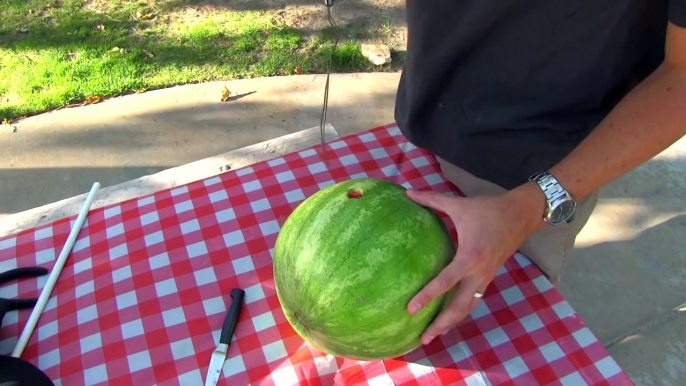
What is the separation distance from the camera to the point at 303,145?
7.38 feet

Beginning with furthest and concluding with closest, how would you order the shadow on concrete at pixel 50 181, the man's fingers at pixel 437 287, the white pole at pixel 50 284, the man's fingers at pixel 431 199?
the shadow on concrete at pixel 50 181 < the white pole at pixel 50 284 < the man's fingers at pixel 431 199 < the man's fingers at pixel 437 287

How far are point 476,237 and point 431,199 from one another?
127 millimetres

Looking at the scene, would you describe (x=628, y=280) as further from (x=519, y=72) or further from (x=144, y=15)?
(x=144, y=15)

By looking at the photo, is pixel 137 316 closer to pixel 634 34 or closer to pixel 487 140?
pixel 487 140

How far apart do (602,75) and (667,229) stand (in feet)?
5.84

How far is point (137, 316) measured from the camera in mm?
1404

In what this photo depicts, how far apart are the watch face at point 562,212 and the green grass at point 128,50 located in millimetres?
2488

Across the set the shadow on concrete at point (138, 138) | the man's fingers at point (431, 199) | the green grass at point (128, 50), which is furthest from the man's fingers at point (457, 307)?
the green grass at point (128, 50)

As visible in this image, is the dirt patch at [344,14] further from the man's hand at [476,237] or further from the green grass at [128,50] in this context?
the man's hand at [476,237]

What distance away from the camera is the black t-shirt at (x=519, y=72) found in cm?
124

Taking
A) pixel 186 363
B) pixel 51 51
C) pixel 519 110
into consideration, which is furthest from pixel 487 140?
pixel 51 51

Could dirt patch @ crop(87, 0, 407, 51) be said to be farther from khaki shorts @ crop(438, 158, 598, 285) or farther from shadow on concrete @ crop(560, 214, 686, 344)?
khaki shorts @ crop(438, 158, 598, 285)

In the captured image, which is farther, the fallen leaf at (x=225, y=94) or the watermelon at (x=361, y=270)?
the fallen leaf at (x=225, y=94)

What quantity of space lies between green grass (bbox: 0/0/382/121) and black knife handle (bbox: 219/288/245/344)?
7.53 ft
